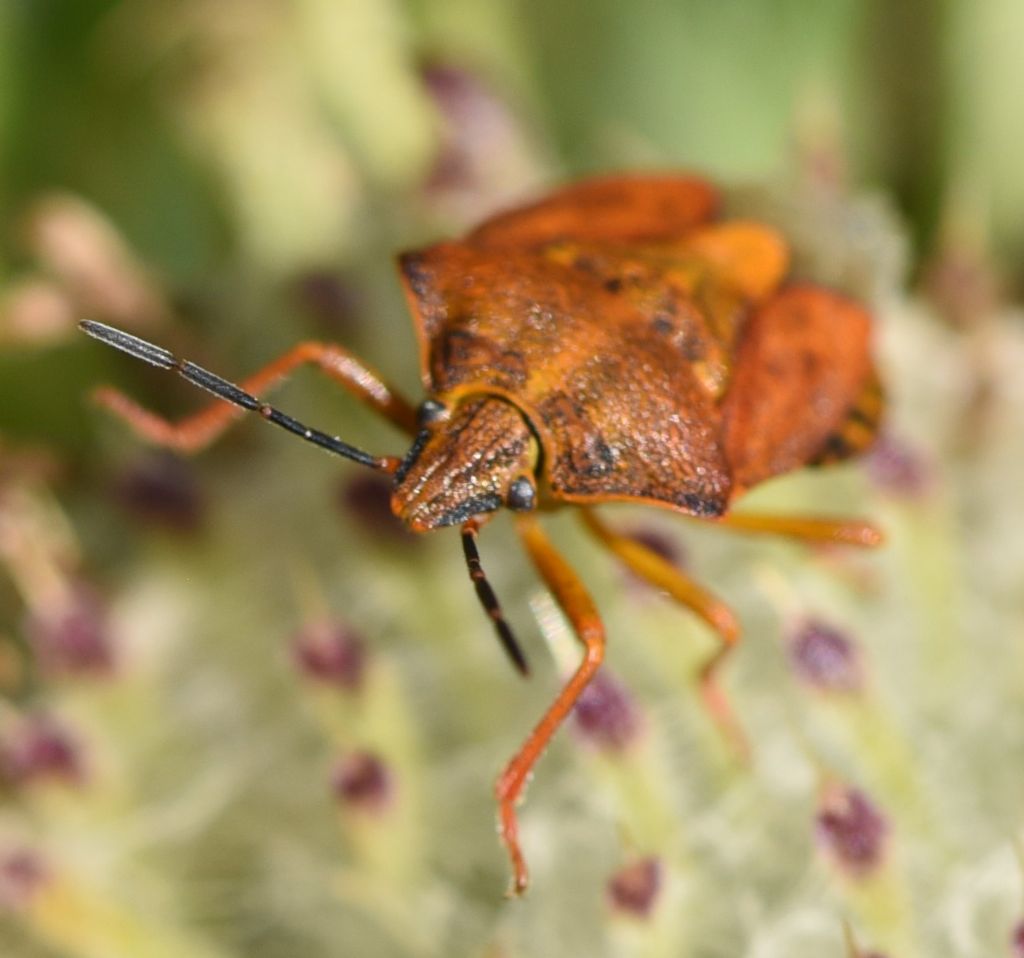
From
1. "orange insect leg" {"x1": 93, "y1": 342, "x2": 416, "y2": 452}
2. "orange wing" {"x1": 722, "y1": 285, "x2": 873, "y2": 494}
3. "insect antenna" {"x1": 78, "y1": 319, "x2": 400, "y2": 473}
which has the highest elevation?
"insect antenna" {"x1": 78, "y1": 319, "x2": 400, "y2": 473}

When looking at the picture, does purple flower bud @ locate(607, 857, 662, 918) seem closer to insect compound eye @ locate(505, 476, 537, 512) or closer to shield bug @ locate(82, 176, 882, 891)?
shield bug @ locate(82, 176, 882, 891)

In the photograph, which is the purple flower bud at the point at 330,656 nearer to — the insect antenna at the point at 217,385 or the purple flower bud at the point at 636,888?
the insect antenna at the point at 217,385

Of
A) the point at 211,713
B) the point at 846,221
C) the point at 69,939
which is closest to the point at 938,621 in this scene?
the point at 846,221

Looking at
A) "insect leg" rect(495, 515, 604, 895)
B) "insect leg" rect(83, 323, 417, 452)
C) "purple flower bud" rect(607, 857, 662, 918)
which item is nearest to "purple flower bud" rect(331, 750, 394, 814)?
"insect leg" rect(495, 515, 604, 895)

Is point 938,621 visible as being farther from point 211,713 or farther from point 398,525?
point 211,713

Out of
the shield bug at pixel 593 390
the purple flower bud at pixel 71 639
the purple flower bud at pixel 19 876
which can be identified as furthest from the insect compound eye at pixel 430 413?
the purple flower bud at pixel 19 876

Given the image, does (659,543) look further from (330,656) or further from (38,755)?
(38,755)

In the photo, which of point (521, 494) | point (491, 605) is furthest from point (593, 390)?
point (491, 605)
